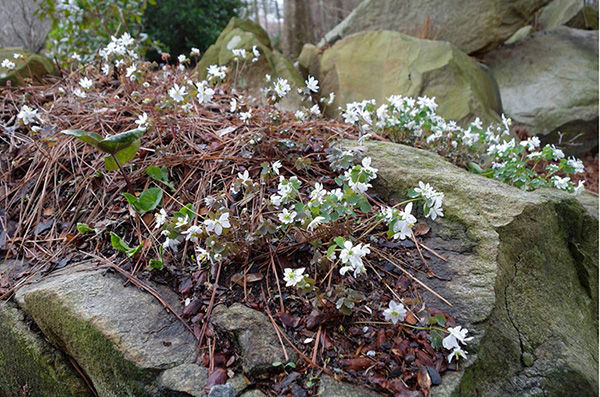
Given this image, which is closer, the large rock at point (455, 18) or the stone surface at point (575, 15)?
the large rock at point (455, 18)

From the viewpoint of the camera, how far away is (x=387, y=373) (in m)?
1.50

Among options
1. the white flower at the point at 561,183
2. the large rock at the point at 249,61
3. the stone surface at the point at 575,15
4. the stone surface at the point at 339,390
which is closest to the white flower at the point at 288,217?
the stone surface at the point at 339,390

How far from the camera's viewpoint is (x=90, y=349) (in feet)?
5.60

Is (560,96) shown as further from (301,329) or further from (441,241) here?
(301,329)

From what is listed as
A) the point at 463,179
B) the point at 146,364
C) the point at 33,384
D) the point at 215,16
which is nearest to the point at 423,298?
the point at 463,179

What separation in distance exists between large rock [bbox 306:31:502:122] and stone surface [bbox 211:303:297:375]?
4.02m

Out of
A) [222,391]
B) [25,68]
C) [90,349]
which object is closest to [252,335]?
[222,391]

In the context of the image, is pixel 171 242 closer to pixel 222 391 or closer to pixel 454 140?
pixel 222 391

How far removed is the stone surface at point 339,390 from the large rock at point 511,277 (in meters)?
0.23

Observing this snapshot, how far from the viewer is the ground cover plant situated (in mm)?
1594

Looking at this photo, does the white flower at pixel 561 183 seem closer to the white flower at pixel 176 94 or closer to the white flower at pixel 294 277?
the white flower at pixel 294 277

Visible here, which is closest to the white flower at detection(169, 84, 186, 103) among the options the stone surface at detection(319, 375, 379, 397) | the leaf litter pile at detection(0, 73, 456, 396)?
the leaf litter pile at detection(0, 73, 456, 396)

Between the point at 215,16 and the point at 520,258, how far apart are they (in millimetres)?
7464

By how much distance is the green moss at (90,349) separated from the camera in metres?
1.60
